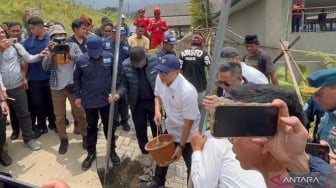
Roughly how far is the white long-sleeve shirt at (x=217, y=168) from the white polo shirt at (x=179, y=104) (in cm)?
144

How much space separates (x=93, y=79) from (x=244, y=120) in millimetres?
3725

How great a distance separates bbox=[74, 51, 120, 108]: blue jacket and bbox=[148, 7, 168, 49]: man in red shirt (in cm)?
394

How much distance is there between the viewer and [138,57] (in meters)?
4.66

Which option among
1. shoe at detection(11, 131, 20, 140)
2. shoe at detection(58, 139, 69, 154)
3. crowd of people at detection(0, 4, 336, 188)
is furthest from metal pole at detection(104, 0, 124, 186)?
shoe at detection(11, 131, 20, 140)

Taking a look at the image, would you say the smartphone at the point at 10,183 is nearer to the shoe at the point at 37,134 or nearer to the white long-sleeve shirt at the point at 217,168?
the white long-sleeve shirt at the point at 217,168

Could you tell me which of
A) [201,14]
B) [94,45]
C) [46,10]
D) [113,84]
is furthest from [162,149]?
[46,10]

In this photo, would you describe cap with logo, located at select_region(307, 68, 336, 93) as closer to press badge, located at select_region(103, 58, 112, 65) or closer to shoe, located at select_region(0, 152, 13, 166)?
press badge, located at select_region(103, 58, 112, 65)

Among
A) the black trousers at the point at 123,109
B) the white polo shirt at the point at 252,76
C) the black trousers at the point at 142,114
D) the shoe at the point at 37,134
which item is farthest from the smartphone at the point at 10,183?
the black trousers at the point at 123,109

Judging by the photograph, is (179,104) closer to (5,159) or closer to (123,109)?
(123,109)

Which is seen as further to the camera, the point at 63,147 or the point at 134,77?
the point at 63,147

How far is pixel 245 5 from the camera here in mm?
13992

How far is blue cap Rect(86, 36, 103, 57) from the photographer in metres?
4.44

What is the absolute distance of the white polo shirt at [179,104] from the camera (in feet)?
12.3

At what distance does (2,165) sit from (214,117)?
4.63 meters
